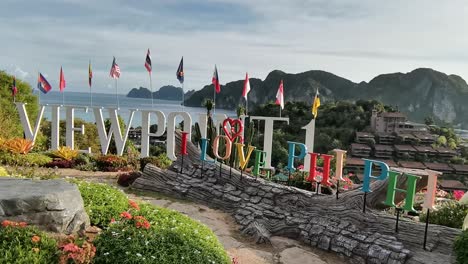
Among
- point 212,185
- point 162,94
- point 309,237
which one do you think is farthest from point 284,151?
point 162,94

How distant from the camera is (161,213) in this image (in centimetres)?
706

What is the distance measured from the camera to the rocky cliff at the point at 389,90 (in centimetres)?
10475

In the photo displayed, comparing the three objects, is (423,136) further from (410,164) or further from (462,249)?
(462,249)

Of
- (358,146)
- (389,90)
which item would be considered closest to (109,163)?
(358,146)

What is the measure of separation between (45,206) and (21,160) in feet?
38.2

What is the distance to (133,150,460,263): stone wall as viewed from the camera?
286 inches

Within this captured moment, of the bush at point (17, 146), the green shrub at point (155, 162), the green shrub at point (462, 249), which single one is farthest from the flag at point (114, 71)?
the green shrub at point (462, 249)

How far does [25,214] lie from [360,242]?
576 cm

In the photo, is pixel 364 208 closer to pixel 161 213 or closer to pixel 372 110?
pixel 161 213

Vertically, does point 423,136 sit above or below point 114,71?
below

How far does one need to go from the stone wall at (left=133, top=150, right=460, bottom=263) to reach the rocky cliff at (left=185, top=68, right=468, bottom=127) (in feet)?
289

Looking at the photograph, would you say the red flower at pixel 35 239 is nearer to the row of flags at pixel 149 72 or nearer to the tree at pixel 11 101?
the row of flags at pixel 149 72

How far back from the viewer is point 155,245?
5176 mm

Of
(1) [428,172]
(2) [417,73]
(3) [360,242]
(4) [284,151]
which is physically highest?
(2) [417,73]
